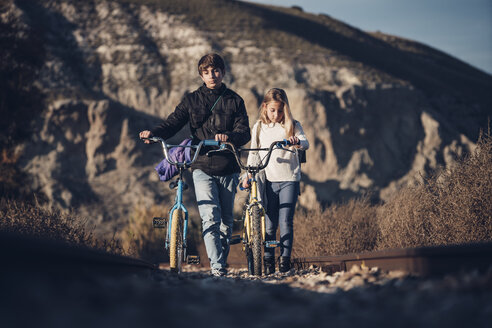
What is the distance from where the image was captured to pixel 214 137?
21.8 ft

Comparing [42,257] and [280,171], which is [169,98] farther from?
[42,257]

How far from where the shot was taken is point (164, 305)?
275 centimetres

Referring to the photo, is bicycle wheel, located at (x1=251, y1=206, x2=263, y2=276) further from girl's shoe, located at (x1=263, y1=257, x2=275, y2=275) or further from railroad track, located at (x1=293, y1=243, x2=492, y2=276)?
railroad track, located at (x1=293, y1=243, x2=492, y2=276)

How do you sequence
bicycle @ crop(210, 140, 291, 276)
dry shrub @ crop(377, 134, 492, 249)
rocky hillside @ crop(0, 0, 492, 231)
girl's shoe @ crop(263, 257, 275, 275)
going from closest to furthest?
bicycle @ crop(210, 140, 291, 276)
dry shrub @ crop(377, 134, 492, 249)
girl's shoe @ crop(263, 257, 275, 275)
rocky hillside @ crop(0, 0, 492, 231)

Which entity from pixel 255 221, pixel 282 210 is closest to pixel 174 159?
pixel 255 221

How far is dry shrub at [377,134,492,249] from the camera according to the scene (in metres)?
6.21

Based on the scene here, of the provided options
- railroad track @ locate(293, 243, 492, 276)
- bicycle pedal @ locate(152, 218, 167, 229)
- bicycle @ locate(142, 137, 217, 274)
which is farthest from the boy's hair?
railroad track @ locate(293, 243, 492, 276)

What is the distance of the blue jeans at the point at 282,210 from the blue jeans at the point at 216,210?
23.3 inches

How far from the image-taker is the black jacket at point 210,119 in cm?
647

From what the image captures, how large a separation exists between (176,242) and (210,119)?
1.61 m

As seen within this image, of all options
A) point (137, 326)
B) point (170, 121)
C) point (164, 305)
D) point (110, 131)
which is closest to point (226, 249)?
point (170, 121)

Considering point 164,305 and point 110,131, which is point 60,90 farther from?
point 164,305

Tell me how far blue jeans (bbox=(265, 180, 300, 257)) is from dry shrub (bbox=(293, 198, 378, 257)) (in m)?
1.75

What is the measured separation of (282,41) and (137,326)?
125 ft
